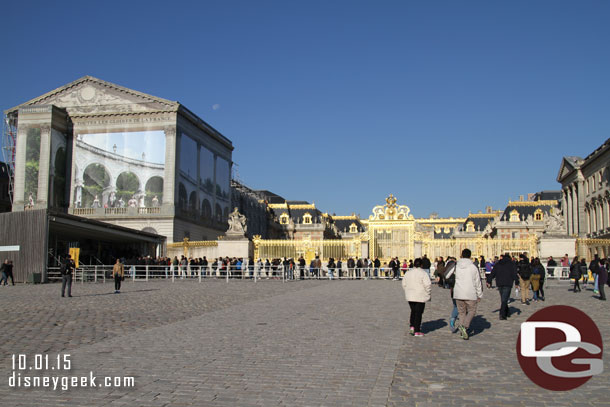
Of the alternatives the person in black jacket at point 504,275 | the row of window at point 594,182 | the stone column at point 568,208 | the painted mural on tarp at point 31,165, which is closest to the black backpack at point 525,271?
the person in black jacket at point 504,275

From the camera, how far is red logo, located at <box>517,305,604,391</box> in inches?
279

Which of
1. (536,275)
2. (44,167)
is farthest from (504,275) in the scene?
A: (44,167)

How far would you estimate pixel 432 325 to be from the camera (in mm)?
13086

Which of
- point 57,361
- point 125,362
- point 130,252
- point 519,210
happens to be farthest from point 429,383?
point 519,210

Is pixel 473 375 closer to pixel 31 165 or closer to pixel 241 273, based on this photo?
pixel 241 273

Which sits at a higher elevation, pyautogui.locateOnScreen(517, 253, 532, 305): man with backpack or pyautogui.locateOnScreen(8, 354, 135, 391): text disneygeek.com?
pyautogui.locateOnScreen(517, 253, 532, 305): man with backpack

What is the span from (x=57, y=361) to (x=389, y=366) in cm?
465

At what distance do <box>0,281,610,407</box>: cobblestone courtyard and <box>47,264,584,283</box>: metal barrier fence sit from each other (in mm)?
16565

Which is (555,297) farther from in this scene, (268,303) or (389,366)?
(389,366)

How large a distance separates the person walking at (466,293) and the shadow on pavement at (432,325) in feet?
3.60

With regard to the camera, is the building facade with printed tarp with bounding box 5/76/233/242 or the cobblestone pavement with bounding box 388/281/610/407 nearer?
the cobblestone pavement with bounding box 388/281/610/407

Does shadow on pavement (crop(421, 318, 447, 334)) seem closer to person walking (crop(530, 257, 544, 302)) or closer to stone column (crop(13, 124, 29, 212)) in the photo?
person walking (crop(530, 257, 544, 302))

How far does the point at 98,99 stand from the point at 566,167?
183 ft

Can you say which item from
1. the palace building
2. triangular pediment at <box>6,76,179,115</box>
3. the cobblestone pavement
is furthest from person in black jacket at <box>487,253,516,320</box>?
the palace building
